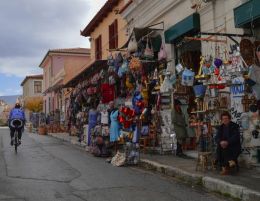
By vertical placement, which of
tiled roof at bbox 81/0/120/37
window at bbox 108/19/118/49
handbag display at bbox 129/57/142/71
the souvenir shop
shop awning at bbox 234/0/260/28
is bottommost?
the souvenir shop

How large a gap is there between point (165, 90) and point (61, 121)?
75.4ft

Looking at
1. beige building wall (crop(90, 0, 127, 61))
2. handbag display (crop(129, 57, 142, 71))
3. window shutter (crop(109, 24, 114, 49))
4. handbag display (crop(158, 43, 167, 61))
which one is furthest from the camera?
window shutter (crop(109, 24, 114, 49))

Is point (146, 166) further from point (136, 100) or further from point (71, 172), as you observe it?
point (136, 100)

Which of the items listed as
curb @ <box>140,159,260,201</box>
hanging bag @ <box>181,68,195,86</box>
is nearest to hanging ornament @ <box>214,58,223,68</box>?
hanging bag @ <box>181,68,195,86</box>

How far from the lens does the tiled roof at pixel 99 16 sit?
22.6m

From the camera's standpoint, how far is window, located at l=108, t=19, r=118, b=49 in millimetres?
22531

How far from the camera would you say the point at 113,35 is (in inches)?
912

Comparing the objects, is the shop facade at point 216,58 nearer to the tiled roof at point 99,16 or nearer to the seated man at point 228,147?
the seated man at point 228,147

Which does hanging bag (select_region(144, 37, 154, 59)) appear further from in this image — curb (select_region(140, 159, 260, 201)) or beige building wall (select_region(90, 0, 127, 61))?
beige building wall (select_region(90, 0, 127, 61))

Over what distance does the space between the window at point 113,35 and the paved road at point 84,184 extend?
1069cm

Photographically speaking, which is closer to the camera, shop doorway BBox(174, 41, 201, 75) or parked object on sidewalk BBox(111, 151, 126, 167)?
parked object on sidewalk BBox(111, 151, 126, 167)

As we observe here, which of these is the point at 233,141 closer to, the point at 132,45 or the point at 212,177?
the point at 212,177

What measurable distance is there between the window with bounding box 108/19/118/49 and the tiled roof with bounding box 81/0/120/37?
2.72 feet

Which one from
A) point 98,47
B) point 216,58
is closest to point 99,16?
Answer: point 98,47
